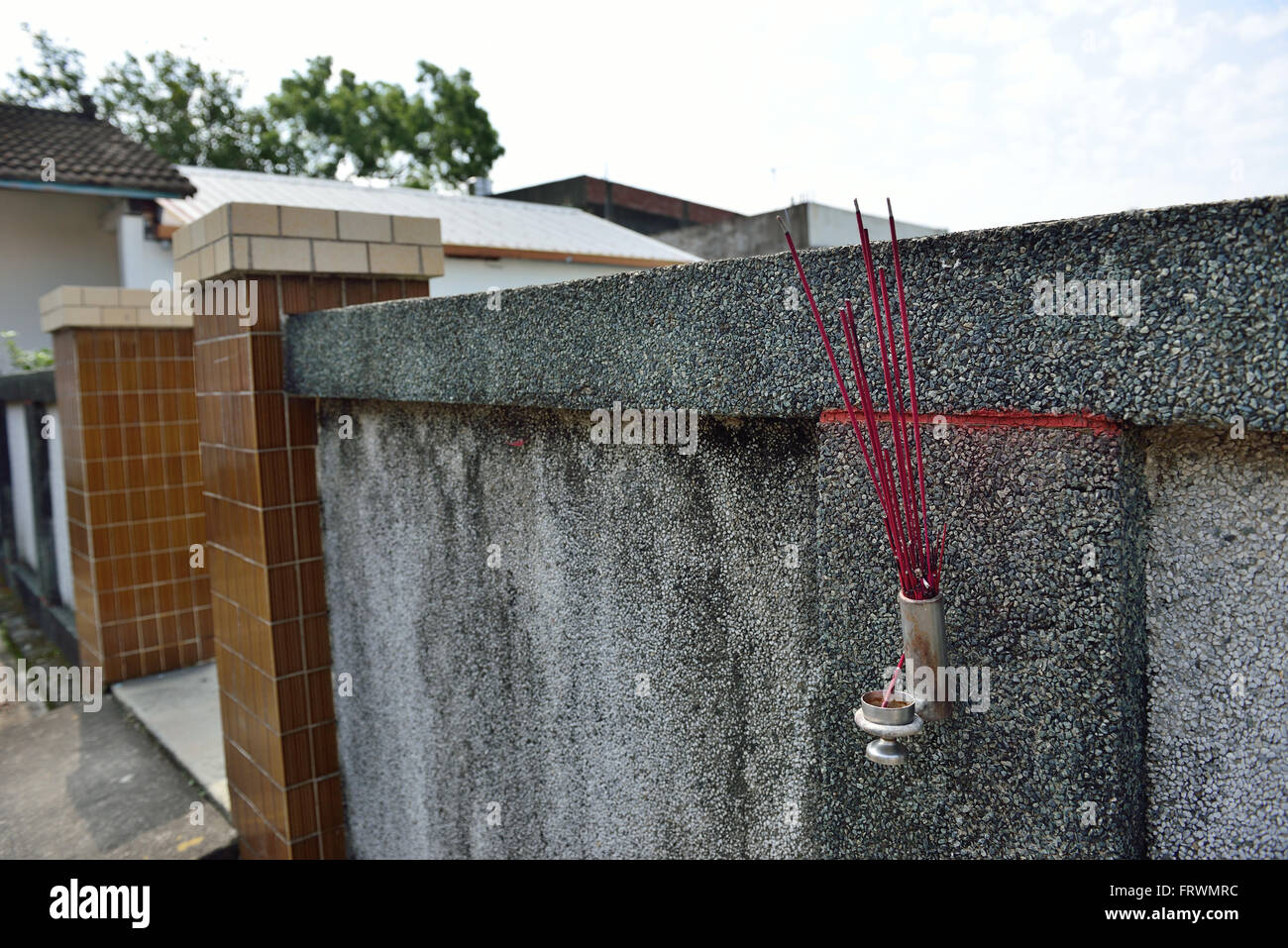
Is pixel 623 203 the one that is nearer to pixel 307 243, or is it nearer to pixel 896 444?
pixel 307 243

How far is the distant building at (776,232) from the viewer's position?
20.4 metres

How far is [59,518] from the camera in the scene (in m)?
7.44

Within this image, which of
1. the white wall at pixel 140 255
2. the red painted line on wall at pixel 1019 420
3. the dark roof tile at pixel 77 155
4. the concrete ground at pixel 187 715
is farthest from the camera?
the white wall at pixel 140 255

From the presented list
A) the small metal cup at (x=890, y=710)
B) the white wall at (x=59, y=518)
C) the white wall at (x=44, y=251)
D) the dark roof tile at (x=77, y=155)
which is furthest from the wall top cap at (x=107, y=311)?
the white wall at (x=44, y=251)

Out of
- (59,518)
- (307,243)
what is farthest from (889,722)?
(59,518)

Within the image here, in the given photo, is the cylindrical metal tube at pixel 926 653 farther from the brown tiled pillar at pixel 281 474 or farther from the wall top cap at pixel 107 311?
the wall top cap at pixel 107 311

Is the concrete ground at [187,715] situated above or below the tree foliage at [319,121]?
below

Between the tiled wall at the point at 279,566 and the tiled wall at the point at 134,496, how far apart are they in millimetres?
3124

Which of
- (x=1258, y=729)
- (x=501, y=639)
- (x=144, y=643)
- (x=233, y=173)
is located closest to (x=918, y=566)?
(x=1258, y=729)

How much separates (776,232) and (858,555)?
2059cm

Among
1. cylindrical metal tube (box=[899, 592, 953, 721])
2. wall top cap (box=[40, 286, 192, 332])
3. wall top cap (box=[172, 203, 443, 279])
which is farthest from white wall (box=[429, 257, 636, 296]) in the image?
cylindrical metal tube (box=[899, 592, 953, 721])

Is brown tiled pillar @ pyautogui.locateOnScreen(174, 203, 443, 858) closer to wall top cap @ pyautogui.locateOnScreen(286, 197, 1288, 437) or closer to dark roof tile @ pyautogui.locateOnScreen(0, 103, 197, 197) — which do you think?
wall top cap @ pyautogui.locateOnScreen(286, 197, 1288, 437)
